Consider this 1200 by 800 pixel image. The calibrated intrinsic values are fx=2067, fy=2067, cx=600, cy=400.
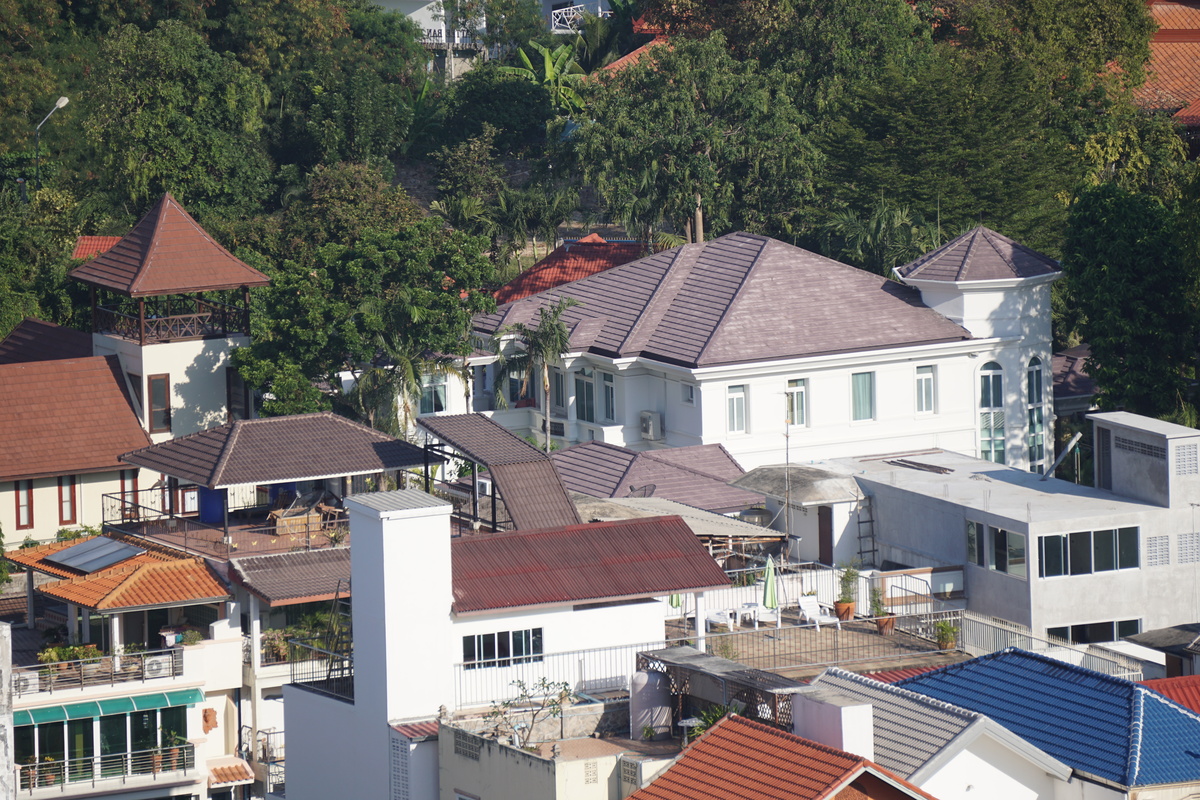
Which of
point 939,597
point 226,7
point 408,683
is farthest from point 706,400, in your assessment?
point 226,7

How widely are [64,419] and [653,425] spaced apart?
17.4 m

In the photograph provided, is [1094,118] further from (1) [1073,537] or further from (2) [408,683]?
(2) [408,683]

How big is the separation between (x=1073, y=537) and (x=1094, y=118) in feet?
133

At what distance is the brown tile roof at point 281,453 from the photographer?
50.0 meters

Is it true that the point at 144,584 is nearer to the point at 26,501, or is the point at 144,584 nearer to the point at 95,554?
the point at 95,554

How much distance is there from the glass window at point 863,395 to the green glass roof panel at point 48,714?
26741 mm

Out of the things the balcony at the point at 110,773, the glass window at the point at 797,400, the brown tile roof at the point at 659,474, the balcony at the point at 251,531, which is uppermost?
the glass window at the point at 797,400

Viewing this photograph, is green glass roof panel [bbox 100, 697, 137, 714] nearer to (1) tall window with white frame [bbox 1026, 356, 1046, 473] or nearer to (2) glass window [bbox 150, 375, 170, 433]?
(2) glass window [bbox 150, 375, 170, 433]

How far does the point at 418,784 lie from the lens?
3378cm

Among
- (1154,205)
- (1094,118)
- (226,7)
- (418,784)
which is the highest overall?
(226,7)

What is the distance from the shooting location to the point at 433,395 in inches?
2576

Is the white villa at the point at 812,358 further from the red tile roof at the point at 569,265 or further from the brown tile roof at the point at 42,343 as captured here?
the brown tile roof at the point at 42,343

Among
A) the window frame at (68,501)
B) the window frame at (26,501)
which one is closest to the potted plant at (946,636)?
the window frame at (68,501)

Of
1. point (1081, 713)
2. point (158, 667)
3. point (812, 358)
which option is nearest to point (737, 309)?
point (812, 358)
